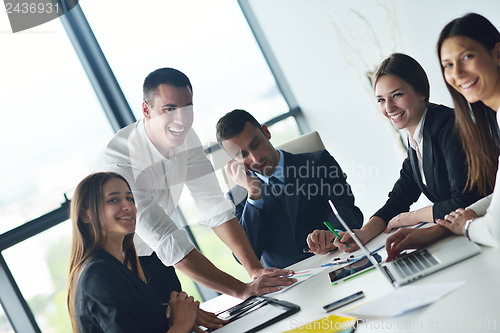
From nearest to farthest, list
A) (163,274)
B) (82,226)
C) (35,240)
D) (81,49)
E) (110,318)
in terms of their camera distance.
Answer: (110,318)
(82,226)
(163,274)
(35,240)
(81,49)

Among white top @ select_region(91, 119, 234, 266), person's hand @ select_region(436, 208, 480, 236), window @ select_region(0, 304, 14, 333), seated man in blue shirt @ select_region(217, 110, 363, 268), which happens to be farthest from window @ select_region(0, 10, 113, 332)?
person's hand @ select_region(436, 208, 480, 236)

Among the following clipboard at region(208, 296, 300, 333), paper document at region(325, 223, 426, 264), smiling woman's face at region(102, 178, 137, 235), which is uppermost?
smiling woman's face at region(102, 178, 137, 235)

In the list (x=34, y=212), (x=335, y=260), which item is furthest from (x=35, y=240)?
(x=335, y=260)

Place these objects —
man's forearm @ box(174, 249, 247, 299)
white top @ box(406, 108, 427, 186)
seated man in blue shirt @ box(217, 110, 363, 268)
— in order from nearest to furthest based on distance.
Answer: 1. man's forearm @ box(174, 249, 247, 299)
2. white top @ box(406, 108, 427, 186)
3. seated man in blue shirt @ box(217, 110, 363, 268)

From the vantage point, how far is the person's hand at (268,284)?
4.00 ft

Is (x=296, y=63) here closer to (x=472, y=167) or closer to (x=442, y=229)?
(x=472, y=167)

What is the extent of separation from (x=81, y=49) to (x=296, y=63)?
1.84 m

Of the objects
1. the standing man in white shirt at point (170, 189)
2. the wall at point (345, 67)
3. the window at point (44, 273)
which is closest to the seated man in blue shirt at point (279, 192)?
the standing man in white shirt at point (170, 189)

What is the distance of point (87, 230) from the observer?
1221 mm

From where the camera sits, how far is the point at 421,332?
0.56 m

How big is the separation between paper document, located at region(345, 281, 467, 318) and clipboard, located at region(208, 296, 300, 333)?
274mm

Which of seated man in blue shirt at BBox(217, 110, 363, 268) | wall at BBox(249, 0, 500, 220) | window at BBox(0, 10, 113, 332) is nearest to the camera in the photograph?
seated man in blue shirt at BBox(217, 110, 363, 268)

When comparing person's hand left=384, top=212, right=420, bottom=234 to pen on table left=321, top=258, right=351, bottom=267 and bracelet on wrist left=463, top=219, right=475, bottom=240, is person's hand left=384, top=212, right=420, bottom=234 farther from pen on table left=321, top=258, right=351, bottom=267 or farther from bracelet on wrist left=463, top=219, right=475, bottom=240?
bracelet on wrist left=463, top=219, right=475, bottom=240

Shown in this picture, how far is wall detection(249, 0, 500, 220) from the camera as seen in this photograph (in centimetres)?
322
